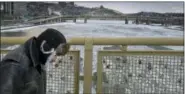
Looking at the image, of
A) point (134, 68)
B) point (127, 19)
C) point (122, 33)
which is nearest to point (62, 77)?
point (134, 68)

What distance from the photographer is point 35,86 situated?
1.28m

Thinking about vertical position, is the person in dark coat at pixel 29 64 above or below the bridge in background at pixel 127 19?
below

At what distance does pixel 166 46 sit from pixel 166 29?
1.17ft

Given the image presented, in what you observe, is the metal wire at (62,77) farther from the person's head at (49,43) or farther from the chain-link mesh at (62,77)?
the person's head at (49,43)

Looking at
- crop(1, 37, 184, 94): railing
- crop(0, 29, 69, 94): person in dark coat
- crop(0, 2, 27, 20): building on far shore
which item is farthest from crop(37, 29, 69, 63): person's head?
crop(0, 2, 27, 20): building on far shore

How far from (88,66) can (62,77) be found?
169 mm

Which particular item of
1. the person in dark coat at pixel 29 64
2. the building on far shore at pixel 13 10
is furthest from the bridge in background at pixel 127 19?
the person in dark coat at pixel 29 64

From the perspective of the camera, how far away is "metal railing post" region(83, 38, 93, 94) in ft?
5.96

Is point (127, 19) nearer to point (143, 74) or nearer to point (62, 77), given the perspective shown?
point (143, 74)

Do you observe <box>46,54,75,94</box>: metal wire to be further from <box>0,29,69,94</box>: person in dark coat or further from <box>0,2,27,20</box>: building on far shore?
<box>0,2,27,20</box>: building on far shore

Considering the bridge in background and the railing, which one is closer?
the railing

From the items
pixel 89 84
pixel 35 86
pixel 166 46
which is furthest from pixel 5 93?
pixel 166 46

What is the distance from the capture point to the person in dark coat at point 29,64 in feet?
4.01

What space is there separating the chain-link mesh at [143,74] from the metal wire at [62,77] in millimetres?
191
